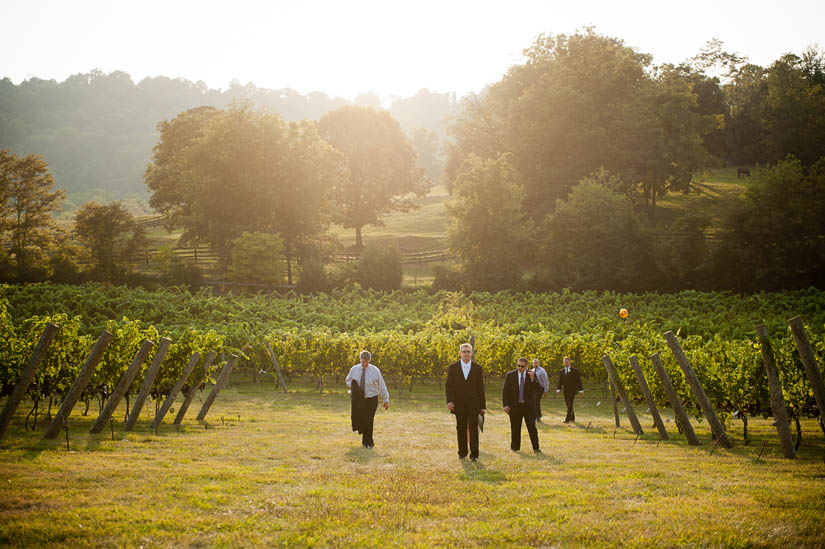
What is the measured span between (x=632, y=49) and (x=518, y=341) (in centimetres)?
5594

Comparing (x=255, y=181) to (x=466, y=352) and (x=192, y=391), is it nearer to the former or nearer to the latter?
(x=192, y=391)

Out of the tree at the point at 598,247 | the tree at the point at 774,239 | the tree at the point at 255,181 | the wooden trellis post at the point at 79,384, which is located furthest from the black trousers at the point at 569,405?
the tree at the point at 255,181

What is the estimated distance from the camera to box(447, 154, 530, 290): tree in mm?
57219

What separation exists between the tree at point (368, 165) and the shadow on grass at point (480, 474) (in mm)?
61084

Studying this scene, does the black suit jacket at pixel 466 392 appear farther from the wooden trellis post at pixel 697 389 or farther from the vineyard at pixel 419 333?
the vineyard at pixel 419 333

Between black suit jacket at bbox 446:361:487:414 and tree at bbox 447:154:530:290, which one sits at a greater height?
tree at bbox 447:154:530:290

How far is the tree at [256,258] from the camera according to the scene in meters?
54.3

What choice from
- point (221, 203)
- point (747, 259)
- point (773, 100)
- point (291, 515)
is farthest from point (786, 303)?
point (773, 100)

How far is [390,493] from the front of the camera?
8.59 meters

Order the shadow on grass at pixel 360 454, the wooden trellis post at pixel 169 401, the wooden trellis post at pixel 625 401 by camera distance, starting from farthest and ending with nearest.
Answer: the wooden trellis post at pixel 625 401 → the wooden trellis post at pixel 169 401 → the shadow on grass at pixel 360 454

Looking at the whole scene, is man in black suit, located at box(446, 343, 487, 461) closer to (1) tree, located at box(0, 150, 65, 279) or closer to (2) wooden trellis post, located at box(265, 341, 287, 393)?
(2) wooden trellis post, located at box(265, 341, 287, 393)

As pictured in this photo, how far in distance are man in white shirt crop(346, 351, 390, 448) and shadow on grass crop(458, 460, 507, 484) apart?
2.66 m

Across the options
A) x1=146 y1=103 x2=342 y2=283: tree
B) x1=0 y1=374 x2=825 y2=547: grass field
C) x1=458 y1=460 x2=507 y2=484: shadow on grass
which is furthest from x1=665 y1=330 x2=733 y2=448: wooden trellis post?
x1=146 y1=103 x2=342 y2=283: tree

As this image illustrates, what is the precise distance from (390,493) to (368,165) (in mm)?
68365
